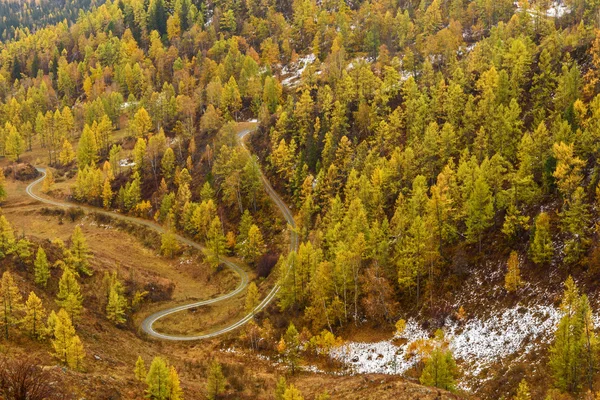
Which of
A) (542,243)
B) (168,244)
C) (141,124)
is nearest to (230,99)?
(141,124)

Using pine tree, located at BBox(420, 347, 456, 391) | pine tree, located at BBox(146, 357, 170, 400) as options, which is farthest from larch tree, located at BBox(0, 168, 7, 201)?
pine tree, located at BBox(420, 347, 456, 391)

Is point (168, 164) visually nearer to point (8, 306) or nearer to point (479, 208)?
point (8, 306)

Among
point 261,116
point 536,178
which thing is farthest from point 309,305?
point 261,116

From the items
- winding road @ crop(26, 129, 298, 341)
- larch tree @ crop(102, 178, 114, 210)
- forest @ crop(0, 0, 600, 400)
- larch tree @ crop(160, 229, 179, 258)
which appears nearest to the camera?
forest @ crop(0, 0, 600, 400)

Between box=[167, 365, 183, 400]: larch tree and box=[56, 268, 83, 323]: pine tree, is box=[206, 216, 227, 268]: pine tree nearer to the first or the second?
box=[56, 268, 83, 323]: pine tree

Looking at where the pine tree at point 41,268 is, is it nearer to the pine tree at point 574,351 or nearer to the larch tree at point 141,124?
the pine tree at point 574,351

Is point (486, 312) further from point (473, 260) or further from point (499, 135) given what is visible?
point (499, 135)

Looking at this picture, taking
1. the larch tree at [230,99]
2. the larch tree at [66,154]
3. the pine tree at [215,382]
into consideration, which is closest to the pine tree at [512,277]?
the pine tree at [215,382]
